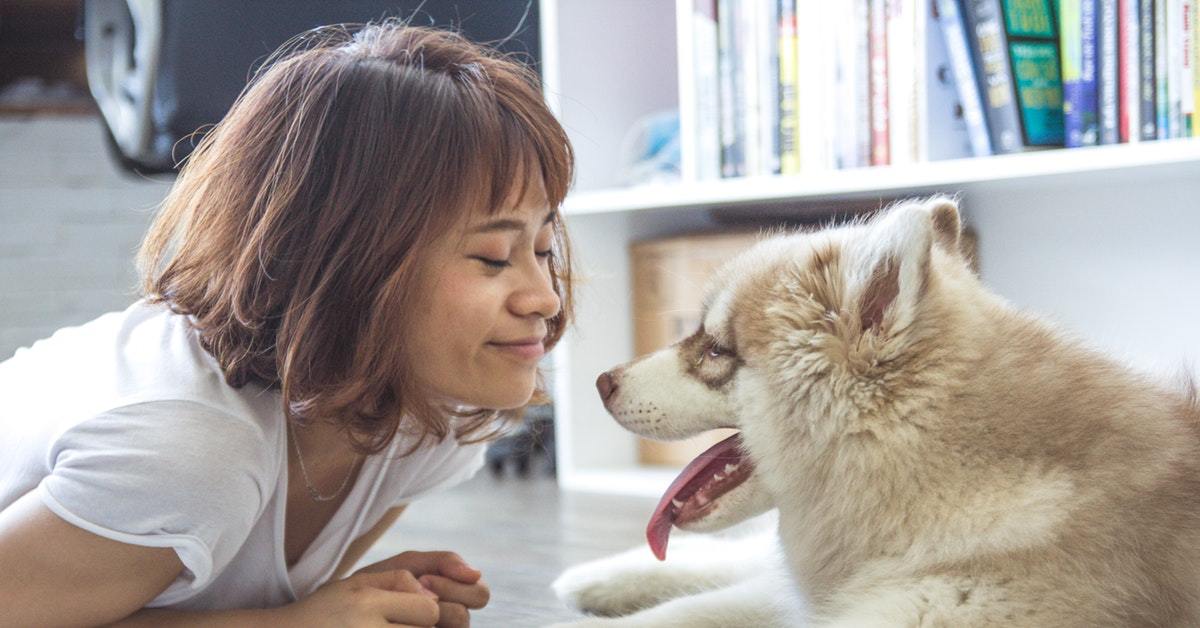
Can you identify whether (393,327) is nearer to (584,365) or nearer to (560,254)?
(560,254)

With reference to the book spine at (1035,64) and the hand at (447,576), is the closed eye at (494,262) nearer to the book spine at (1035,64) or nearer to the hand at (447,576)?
the hand at (447,576)

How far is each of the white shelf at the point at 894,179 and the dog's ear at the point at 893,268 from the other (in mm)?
1010

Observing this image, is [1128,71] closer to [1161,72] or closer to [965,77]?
[1161,72]

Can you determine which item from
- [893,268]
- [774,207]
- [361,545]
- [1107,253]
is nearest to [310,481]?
[361,545]

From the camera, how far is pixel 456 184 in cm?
118

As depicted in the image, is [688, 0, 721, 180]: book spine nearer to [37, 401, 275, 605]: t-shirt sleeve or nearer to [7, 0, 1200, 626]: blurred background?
[7, 0, 1200, 626]: blurred background

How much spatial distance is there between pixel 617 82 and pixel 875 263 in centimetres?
183

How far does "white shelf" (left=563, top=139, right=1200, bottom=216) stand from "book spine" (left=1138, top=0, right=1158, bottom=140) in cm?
8

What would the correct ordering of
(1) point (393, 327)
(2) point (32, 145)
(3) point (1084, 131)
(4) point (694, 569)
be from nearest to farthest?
(1) point (393, 327), (4) point (694, 569), (3) point (1084, 131), (2) point (32, 145)

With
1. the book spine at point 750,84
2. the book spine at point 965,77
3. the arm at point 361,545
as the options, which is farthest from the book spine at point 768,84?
the arm at point 361,545

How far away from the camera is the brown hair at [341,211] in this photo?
116 centimetres

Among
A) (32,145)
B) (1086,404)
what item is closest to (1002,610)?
(1086,404)

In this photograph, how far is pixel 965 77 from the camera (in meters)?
2.14

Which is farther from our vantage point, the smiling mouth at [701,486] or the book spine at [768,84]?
the book spine at [768,84]
